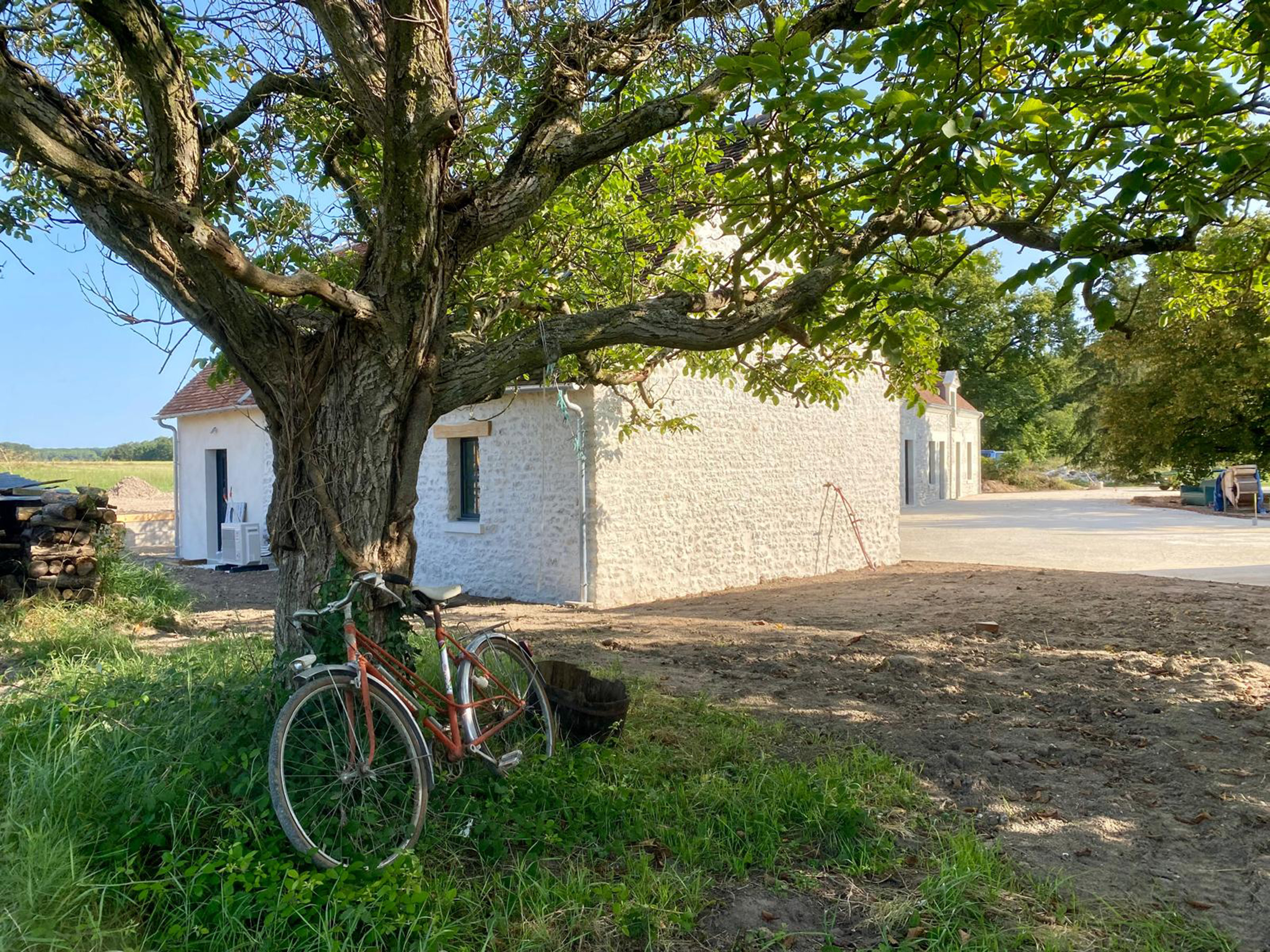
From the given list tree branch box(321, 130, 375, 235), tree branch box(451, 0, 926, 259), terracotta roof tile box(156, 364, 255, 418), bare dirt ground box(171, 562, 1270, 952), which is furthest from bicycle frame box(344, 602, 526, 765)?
terracotta roof tile box(156, 364, 255, 418)

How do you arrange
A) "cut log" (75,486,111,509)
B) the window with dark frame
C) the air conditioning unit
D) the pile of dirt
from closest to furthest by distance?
"cut log" (75,486,111,509), the window with dark frame, the air conditioning unit, the pile of dirt

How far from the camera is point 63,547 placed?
32.6 ft

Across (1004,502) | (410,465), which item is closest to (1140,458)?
(1004,502)

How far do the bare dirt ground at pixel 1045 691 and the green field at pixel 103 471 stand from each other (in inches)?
894

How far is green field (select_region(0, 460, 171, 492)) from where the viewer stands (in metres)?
→ 30.1

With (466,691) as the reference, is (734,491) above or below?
above

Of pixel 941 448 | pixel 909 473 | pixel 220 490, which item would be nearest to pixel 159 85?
pixel 220 490

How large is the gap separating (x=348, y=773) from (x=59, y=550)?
8408 mm

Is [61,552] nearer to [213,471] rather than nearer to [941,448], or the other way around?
[213,471]

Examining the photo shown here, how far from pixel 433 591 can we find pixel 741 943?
2043 millimetres

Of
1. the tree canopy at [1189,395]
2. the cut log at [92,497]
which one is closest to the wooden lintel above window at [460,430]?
the cut log at [92,497]

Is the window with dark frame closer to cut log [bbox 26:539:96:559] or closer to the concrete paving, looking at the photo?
cut log [bbox 26:539:96:559]

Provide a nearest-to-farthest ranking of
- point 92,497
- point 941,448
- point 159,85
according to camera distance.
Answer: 1. point 159,85
2. point 92,497
3. point 941,448

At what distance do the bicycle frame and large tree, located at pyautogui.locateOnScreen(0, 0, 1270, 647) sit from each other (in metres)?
0.59
